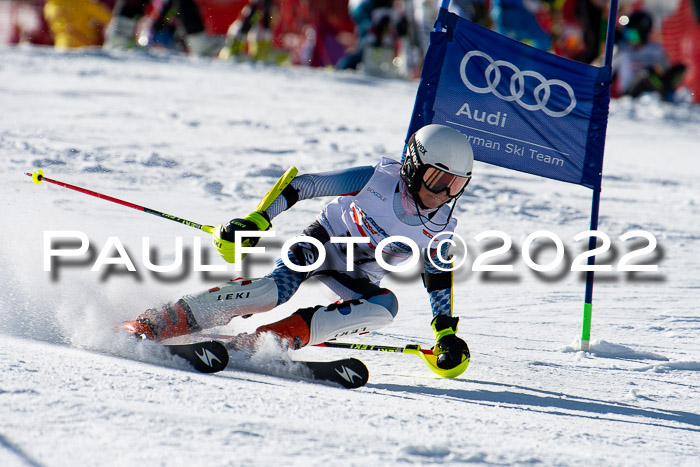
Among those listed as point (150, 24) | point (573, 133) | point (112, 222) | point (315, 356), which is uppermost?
point (150, 24)

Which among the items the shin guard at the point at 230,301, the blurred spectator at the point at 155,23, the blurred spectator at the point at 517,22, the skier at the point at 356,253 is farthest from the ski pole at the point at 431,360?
the blurred spectator at the point at 155,23

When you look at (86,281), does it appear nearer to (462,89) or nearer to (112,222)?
(112,222)

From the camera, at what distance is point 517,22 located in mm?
11945

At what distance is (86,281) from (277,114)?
5884 mm

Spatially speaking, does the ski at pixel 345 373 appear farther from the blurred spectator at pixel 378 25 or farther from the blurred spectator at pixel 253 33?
the blurred spectator at pixel 253 33

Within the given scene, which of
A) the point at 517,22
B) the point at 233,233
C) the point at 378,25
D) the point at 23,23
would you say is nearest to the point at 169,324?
the point at 233,233

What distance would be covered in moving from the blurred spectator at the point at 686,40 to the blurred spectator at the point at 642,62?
2.93 meters

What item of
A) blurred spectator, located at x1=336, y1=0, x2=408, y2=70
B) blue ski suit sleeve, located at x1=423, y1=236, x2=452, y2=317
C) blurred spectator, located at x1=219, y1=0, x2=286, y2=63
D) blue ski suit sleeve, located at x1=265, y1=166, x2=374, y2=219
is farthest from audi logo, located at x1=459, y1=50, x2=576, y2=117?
blurred spectator, located at x1=219, y1=0, x2=286, y2=63

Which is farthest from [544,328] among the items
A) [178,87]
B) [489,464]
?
[178,87]

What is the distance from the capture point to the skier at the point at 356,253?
3.97 meters

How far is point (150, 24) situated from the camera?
14203 mm

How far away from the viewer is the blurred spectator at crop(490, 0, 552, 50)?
1188cm

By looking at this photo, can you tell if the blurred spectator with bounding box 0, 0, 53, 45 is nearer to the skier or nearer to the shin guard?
the skier

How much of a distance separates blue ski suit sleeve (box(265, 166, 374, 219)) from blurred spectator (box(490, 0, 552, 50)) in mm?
8120
